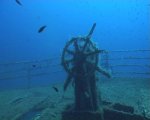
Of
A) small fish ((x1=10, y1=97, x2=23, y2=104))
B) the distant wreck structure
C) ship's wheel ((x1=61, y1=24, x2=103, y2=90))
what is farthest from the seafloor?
ship's wheel ((x1=61, y1=24, x2=103, y2=90))

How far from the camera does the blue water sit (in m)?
76.7

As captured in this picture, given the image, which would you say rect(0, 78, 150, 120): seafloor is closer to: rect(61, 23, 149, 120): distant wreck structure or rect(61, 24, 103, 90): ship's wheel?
rect(61, 23, 149, 120): distant wreck structure

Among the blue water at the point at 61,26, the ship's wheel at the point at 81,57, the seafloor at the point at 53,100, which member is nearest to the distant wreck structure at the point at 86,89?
the ship's wheel at the point at 81,57

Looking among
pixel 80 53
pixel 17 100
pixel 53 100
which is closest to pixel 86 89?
pixel 80 53

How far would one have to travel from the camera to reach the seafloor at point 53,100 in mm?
8227

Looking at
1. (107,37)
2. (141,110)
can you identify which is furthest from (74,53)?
(107,37)

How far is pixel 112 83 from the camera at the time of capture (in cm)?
1250

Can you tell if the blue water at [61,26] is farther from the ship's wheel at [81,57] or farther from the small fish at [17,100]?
the ship's wheel at [81,57]

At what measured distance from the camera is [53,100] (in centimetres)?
997

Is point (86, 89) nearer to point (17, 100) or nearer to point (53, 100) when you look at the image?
point (53, 100)

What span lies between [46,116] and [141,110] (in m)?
2.56

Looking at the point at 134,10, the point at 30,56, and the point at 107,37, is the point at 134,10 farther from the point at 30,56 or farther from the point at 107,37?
the point at 30,56

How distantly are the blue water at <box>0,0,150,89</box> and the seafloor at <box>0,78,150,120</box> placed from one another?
38142mm

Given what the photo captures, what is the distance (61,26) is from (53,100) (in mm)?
93232
